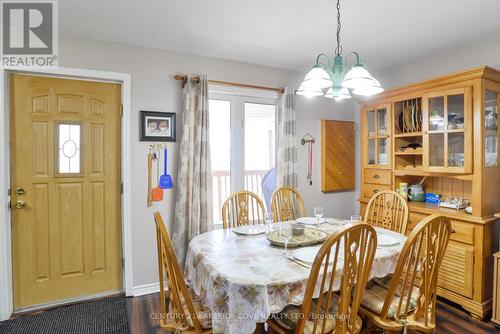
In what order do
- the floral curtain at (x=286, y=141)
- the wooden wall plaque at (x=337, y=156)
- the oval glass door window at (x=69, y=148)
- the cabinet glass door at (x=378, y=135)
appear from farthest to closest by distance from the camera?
the wooden wall plaque at (x=337, y=156) → the floral curtain at (x=286, y=141) → the cabinet glass door at (x=378, y=135) → the oval glass door window at (x=69, y=148)

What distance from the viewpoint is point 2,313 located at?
7.43ft

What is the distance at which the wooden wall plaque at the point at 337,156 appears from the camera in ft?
12.0

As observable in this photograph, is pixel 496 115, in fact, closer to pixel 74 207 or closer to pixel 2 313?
pixel 74 207

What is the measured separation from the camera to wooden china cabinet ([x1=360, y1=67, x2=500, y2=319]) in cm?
225

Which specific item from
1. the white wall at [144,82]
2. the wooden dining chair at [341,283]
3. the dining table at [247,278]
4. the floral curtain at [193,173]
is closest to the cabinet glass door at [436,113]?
the dining table at [247,278]

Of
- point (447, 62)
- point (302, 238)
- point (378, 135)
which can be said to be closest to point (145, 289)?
point (302, 238)

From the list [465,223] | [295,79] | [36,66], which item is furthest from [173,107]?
[465,223]

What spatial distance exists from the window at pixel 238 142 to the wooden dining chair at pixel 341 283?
6.24 ft

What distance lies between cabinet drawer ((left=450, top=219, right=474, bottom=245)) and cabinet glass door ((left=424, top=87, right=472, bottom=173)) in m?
0.45

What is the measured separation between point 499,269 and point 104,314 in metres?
3.16

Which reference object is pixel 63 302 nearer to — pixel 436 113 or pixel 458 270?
pixel 458 270

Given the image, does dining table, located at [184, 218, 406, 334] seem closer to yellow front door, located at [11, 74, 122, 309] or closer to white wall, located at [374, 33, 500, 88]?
yellow front door, located at [11, 74, 122, 309]

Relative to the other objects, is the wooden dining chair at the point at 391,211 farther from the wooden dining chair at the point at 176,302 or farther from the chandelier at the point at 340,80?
the wooden dining chair at the point at 176,302

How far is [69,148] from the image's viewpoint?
2.54 meters
